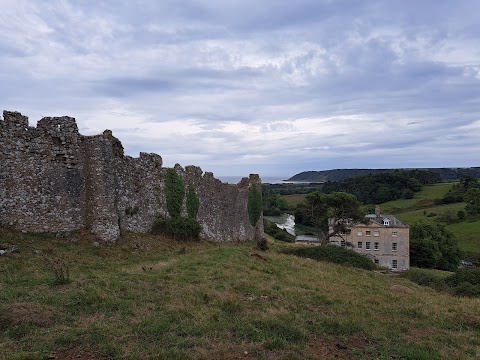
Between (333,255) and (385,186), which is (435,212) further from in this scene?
(333,255)

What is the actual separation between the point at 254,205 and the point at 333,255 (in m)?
7.96

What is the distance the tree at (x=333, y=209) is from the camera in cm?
5066

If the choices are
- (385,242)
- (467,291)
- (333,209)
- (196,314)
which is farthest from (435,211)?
(196,314)

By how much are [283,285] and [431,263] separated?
62.0m

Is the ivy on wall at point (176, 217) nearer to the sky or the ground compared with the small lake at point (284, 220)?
nearer to the sky

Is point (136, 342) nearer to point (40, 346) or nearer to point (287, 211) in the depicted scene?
point (40, 346)

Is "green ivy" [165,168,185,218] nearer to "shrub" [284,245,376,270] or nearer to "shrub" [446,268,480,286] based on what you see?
"shrub" [284,245,376,270]

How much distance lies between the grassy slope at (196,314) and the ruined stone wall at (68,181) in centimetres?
106

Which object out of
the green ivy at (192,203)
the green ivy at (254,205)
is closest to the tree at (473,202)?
the green ivy at (254,205)

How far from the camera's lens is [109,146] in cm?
1942

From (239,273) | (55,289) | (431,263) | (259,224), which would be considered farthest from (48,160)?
(431,263)

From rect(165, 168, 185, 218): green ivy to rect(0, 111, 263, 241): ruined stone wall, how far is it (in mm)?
1559

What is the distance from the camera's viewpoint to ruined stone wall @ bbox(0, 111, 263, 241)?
17016mm

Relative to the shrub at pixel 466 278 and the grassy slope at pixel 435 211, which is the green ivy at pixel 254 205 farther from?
the grassy slope at pixel 435 211
